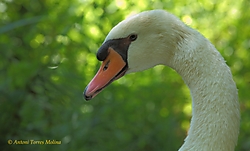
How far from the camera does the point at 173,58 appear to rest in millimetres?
1938

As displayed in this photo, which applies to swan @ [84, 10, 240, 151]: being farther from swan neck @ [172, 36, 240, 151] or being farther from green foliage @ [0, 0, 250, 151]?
green foliage @ [0, 0, 250, 151]

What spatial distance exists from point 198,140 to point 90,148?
1771 millimetres

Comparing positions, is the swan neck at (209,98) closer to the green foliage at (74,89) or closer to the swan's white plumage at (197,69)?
the swan's white plumage at (197,69)

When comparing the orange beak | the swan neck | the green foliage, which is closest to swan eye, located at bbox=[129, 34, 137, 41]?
the orange beak

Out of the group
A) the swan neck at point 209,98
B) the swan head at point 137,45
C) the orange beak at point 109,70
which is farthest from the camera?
the orange beak at point 109,70

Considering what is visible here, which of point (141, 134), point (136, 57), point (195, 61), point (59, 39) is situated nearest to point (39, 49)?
point (59, 39)

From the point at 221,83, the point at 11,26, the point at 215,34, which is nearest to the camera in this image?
the point at 221,83

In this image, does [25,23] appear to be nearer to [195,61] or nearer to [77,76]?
[77,76]

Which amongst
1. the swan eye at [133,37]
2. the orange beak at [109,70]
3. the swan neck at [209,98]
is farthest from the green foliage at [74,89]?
the swan neck at [209,98]

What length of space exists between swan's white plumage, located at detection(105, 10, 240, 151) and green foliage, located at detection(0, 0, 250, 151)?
59.0 inches

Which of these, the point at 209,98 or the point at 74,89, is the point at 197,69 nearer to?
the point at 209,98

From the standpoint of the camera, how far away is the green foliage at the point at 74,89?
3.36 metres

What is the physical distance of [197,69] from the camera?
6.12 ft

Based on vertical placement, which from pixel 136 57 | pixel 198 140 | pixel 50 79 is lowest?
pixel 50 79
